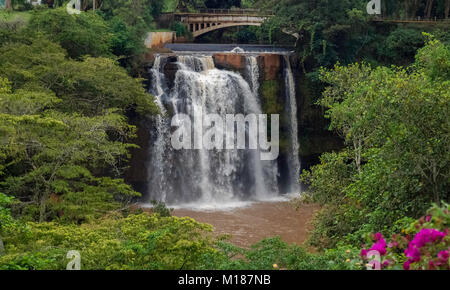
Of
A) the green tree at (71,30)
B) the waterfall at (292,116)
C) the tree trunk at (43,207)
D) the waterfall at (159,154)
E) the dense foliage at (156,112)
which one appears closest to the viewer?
the dense foliage at (156,112)

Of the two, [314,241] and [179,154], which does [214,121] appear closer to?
[179,154]

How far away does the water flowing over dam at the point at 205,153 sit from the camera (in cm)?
2161

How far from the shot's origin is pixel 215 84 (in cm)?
2242

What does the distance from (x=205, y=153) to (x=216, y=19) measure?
398 inches

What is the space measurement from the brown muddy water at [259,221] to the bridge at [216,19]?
11.7 metres

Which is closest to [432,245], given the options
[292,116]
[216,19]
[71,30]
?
[71,30]

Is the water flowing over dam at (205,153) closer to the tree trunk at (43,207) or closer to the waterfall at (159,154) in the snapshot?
the waterfall at (159,154)

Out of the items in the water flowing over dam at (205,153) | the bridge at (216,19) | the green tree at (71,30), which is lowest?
the water flowing over dam at (205,153)

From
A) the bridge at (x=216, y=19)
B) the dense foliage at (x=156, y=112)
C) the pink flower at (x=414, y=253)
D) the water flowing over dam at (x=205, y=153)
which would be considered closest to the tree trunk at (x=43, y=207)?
the dense foliage at (x=156, y=112)

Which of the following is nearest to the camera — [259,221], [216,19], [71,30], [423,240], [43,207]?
[423,240]

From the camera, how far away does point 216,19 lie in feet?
95.7

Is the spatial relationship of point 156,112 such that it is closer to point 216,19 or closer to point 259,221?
point 259,221

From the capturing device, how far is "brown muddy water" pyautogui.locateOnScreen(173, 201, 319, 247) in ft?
54.9
